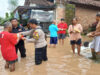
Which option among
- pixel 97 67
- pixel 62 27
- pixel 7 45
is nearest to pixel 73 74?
pixel 97 67

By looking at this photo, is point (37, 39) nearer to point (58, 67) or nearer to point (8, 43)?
point (8, 43)

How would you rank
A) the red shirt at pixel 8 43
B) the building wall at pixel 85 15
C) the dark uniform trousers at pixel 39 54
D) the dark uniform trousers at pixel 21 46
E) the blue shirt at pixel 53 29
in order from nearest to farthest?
the red shirt at pixel 8 43 → the dark uniform trousers at pixel 39 54 → the dark uniform trousers at pixel 21 46 → the blue shirt at pixel 53 29 → the building wall at pixel 85 15

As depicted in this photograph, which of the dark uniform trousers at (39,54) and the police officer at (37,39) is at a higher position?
the police officer at (37,39)

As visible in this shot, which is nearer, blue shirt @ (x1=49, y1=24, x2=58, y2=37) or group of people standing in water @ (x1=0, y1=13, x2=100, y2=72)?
group of people standing in water @ (x1=0, y1=13, x2=100, y2=72)

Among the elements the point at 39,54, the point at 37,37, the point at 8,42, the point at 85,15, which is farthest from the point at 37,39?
the point at 85,15

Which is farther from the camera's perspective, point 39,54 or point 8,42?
point 39,54

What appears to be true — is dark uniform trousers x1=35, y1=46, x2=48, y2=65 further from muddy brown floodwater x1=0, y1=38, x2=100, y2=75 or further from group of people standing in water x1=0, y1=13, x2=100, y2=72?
muddy brown floodwater x1=0, y1=38, x2=100, y2=75

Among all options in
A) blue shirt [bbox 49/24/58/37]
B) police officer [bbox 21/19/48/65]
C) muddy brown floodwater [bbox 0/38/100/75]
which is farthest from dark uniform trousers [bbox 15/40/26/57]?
blue shirt [bbox 49/24/58/37]

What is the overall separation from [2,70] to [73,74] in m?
2.10

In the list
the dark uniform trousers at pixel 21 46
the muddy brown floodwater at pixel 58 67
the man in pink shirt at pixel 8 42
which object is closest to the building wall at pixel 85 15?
the muddy brown floodwater at pixel 58 67

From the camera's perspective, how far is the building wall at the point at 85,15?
14172mm

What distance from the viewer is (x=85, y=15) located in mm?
14453

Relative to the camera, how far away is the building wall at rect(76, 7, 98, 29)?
14172mm

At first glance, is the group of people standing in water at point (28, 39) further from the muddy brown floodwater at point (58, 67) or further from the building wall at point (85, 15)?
the building wall at point (85, 15)
